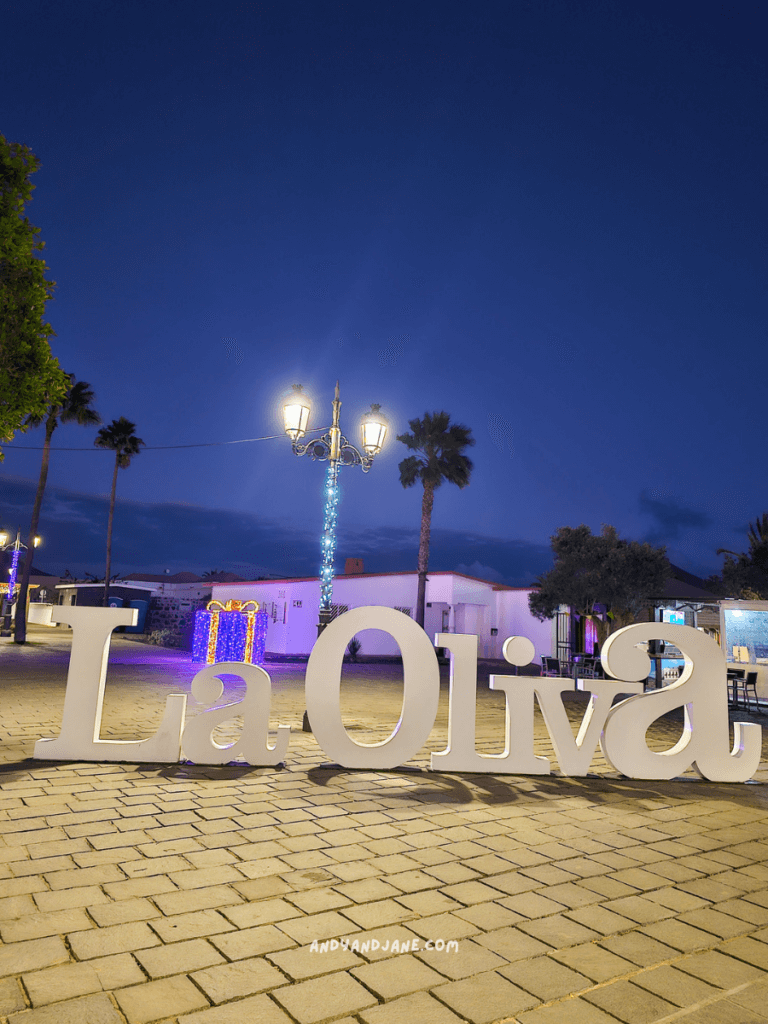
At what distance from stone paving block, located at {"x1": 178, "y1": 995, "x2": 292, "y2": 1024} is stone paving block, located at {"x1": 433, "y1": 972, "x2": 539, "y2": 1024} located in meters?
0.38

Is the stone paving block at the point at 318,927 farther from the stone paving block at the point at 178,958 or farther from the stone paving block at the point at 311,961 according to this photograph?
the stone paving block at the point at 178,958

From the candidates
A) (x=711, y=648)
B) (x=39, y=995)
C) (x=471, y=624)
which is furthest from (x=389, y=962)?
(x=471, y=624)

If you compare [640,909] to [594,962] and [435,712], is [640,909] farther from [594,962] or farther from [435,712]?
[435,712]

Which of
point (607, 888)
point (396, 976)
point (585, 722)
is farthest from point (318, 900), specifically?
point (585, 722)

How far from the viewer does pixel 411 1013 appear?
2061 mm

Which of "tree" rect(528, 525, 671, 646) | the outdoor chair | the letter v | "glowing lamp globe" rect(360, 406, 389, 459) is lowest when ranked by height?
the outdoor chair

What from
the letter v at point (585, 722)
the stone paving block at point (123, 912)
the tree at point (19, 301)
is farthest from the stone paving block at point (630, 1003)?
the tree at point (19, 301)

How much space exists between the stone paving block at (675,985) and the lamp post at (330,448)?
241 inches

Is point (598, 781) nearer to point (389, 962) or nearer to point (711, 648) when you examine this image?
point (711, 648)

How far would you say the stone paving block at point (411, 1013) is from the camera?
2.01 metres

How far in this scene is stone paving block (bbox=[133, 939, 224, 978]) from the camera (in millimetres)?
2252

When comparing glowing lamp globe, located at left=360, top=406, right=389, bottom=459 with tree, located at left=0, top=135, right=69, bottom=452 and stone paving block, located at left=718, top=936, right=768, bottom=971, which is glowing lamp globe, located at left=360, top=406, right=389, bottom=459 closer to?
tree, located at left=0, top=135, right=69, bottom=452

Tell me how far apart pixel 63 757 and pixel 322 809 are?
8.20 feet

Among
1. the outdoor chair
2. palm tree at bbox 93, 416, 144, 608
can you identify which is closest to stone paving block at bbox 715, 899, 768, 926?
the outdoor chair
